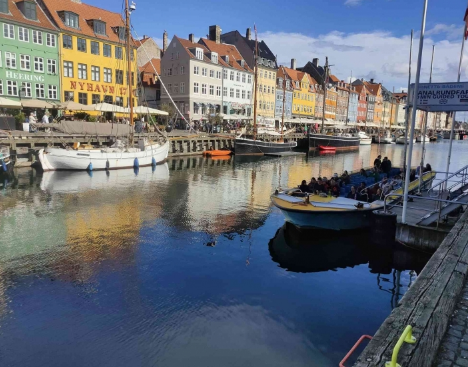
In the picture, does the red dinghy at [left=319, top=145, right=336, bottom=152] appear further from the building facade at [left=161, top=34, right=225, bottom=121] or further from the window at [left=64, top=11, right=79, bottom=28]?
the window at [left=64, top=11, right=79, bottom=28]

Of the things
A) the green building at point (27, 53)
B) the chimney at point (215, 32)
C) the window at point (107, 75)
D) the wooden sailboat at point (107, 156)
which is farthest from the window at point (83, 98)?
the chimney at point (215, 32)

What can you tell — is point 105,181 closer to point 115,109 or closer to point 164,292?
point 115,109

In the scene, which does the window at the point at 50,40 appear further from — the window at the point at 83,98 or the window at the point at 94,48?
the window at the point at 83,98

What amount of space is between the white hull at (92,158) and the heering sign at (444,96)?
25339 mm

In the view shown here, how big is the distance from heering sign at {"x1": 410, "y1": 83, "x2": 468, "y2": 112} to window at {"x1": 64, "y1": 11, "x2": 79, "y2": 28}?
44.5 m

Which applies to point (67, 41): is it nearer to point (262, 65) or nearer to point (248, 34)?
point (262, 65)

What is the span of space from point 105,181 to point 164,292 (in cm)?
1888

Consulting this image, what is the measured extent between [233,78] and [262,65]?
996cm

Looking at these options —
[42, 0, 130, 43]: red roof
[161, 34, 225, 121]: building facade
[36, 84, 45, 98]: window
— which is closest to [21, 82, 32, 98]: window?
[36, 84, 45, 98]: window

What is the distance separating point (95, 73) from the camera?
48.5 m

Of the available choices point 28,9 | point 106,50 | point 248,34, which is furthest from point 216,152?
point 248,34

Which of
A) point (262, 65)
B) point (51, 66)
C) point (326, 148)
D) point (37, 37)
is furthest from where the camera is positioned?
point (262, 65)

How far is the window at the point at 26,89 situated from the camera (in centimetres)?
4191

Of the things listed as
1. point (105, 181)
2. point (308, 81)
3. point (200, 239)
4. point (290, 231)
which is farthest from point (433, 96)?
point (308, 81)
